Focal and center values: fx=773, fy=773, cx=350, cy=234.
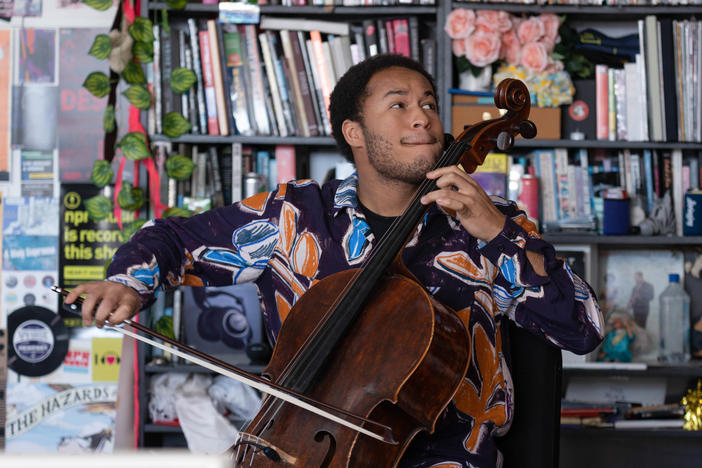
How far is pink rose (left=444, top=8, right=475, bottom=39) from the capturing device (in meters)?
2.40

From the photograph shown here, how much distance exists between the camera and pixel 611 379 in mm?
2654

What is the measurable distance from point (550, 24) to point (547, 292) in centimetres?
141

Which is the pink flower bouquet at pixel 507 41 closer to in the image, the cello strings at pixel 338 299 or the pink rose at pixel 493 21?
the pink rose at pixel 493 21

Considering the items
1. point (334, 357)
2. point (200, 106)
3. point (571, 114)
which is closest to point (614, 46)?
point (571, 114)

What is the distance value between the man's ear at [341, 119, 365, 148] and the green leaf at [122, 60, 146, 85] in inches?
39.4

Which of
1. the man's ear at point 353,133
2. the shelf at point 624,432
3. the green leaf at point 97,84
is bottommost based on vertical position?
the shelf at point 624,432

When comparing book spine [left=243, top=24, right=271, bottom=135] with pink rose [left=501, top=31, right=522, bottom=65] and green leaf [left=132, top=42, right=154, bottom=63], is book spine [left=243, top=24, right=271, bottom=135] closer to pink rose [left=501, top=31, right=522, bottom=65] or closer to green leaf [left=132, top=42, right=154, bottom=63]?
green leaf [left=132, top=42, right=154, bottom=63]

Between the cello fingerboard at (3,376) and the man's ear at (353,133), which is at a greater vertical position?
the man's ear at (353,133)

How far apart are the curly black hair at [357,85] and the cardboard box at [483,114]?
2.31 feet

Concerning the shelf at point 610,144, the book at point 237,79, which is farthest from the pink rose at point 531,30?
the book at point 237,79

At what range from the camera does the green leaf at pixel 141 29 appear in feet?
7.82

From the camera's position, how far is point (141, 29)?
239cm

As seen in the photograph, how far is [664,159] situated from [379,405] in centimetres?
180

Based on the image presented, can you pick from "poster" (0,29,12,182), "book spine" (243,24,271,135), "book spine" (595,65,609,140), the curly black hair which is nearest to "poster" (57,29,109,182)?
"poster" (0,29,12,182)
